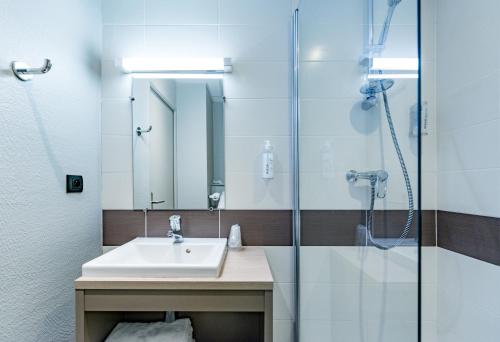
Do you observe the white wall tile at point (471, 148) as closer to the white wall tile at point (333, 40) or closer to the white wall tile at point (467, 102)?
the white wall tile at point (467, 102)

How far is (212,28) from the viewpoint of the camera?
4.94 ft

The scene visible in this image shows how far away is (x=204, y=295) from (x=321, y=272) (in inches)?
22.6

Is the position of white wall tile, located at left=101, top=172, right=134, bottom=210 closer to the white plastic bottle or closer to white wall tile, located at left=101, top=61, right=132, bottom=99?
white wall tile, located at left=101, top=61, right=132, bottom=99

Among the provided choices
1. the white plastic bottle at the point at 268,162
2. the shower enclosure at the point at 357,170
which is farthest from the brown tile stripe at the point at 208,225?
the white plastic bottle at the point at 268,162

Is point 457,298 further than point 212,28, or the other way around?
point 212,28

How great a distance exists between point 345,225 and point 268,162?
1.82 feet

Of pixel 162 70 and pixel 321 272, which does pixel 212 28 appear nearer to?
pixel 162 70

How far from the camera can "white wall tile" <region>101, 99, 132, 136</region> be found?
1.51m

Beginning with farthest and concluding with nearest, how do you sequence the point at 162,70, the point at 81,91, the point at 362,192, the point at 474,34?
the point at 162,70 → the point at 81,91 → the point at 474,34 → the point at 362,192

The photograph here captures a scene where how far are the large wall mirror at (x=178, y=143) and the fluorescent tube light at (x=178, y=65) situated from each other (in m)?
0.05

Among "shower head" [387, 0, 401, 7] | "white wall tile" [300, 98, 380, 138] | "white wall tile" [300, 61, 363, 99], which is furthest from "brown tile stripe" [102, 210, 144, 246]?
"shower head" [387, 0, 401, 7]

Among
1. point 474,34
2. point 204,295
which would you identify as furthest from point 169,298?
point 474,34

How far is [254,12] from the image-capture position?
1.51m

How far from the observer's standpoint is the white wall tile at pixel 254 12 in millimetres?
1507
